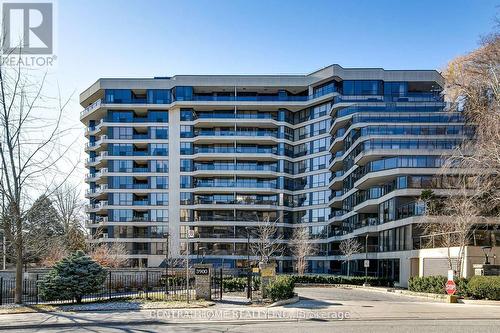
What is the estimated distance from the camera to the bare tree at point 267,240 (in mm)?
63312

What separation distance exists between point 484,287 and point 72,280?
20.8 metres

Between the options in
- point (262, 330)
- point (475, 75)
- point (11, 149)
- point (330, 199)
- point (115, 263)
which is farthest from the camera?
point (330, 199)

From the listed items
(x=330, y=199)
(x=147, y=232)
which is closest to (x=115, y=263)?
(x=147, y=232)

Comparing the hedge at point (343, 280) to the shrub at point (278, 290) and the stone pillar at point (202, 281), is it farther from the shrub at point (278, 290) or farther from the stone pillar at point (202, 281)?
the stone pillar at point (202, 281)

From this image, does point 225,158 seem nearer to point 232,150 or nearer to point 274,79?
point 232,150

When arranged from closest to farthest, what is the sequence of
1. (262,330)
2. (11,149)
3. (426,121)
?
(262,330) < (11,149) < (426,121)

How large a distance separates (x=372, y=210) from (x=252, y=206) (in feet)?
69.1

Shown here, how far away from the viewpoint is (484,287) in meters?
23.0

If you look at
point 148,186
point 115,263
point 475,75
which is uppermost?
point 475,75

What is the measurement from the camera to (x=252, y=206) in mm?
69312

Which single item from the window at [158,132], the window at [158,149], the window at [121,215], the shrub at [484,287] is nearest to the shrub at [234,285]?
the shrub at [484,287]

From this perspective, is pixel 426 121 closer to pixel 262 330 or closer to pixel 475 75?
pixel 475 75

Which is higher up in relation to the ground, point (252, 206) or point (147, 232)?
point (252, 206)

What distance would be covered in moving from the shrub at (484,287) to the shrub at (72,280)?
19547 millimetres
